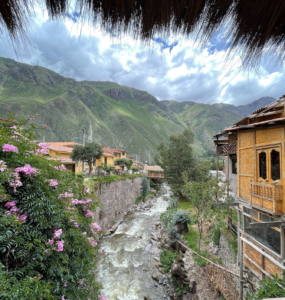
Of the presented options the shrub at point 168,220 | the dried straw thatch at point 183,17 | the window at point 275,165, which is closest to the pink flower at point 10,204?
the dried straw thatch at point 183,17

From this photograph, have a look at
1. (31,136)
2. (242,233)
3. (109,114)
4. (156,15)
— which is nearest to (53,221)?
(31,136)

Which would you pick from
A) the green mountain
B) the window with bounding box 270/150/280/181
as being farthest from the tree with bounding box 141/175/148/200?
the window with bounding box 270/150/280/181

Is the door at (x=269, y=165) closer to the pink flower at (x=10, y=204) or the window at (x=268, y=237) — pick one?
the window at (x=268, y=237)

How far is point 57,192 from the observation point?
9.36 feet

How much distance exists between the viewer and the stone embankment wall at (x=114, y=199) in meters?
12.7

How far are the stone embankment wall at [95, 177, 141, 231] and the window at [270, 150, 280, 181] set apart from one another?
9.24 metres

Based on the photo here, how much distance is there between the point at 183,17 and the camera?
3.71 ft

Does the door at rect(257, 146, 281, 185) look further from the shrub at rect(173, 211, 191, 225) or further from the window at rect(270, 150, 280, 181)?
the shrub at rect(173, 211, 191, 225)

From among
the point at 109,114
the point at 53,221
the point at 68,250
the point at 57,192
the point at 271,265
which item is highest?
the point at 109,114

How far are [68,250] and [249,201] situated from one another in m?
5.58

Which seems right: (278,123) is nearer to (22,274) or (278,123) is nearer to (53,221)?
(53,221)

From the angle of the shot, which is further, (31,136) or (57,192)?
(31,136)

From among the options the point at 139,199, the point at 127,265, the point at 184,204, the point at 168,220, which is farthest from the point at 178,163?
the point at 127,265

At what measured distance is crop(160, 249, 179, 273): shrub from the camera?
8.24 meters
